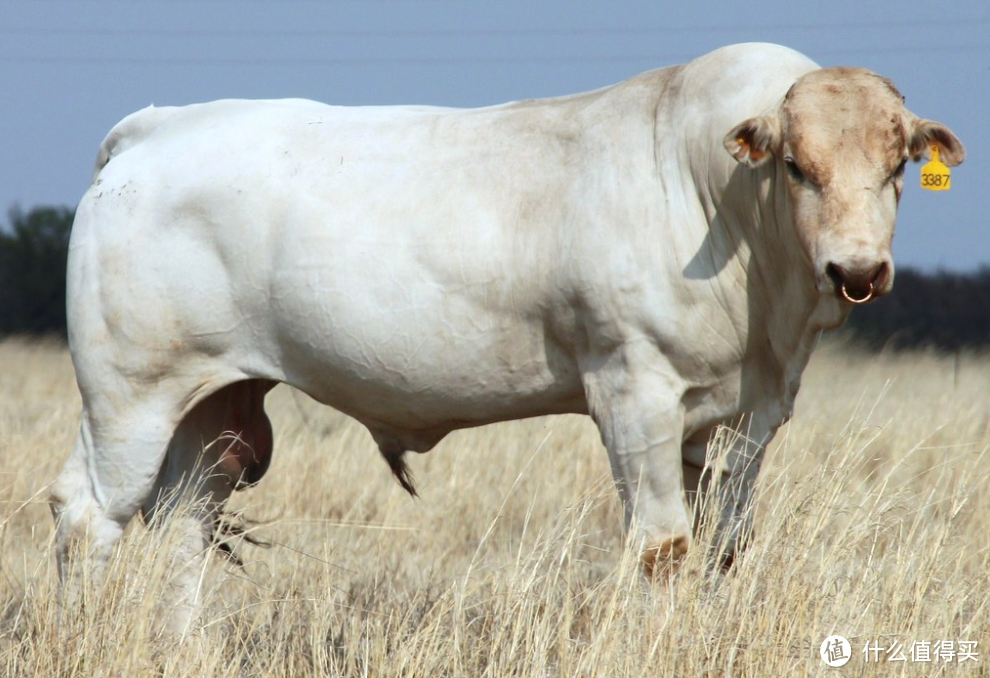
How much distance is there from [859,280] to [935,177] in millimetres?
1033

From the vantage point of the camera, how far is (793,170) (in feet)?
12.7

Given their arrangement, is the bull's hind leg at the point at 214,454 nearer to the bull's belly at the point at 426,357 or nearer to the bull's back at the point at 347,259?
the bull's back at the point at 347,259

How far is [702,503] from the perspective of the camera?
4418 mm

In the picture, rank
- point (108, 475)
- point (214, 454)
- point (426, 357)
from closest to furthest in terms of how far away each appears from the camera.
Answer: point (426, 357)
point (108, 475)
point (214, 454)

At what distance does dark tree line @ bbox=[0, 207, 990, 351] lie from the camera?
25672 millimetres

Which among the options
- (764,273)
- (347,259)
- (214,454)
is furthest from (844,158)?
(214,454)

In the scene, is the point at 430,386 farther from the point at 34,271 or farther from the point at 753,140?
the point at 34,271

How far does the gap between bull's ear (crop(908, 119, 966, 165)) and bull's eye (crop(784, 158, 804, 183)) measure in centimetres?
34

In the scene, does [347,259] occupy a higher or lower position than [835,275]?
lower

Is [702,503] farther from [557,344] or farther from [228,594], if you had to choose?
[228,594]

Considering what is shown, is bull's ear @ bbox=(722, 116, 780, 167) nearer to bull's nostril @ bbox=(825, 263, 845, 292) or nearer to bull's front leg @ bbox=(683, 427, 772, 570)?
bull's nostril @ bbox=(825, 263, 845, 292)

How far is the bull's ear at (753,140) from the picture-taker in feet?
12.7

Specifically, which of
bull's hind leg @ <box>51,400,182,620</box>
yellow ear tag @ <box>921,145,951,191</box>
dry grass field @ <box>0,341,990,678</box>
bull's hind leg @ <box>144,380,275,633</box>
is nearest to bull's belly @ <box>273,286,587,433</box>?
dry grass field @ <box>0,341,990,678</box>

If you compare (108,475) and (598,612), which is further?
(108,475)
